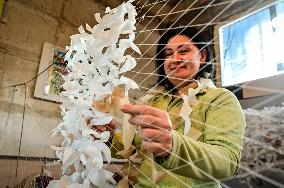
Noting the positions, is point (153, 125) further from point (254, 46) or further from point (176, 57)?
point (254, 46)

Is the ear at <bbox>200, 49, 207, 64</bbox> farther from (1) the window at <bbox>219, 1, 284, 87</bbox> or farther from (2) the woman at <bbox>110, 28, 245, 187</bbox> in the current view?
(1) the window at <bbox>219, 1, 284, 87</bbox>

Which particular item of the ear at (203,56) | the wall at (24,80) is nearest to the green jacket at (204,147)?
the ear at (203,56)

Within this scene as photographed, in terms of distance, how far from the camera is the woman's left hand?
1.68 feet

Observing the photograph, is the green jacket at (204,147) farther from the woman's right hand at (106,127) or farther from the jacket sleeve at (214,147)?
the woman's right hand at (106,127)

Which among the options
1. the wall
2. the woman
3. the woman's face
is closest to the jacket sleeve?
the woman

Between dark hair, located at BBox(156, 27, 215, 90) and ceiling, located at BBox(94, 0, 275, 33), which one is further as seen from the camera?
ceiling, located at BBox(94, 0, 275, 33)

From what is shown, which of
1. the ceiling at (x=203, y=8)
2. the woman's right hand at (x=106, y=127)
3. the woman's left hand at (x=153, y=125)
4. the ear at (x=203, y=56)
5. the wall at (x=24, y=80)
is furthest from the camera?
the ceiling at (x=203, y=8)

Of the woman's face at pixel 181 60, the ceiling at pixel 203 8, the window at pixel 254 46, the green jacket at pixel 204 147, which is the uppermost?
the ceiling at pixel 203 8

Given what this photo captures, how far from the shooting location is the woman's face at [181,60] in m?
1.10

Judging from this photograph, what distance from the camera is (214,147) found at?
661mm

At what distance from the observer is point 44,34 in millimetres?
2910

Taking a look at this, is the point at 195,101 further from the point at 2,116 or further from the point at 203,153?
the point at 2,116

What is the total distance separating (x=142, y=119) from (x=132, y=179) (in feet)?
1.63

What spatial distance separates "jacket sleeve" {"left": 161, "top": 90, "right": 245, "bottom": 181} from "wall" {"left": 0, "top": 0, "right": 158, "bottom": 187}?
1.75 m
